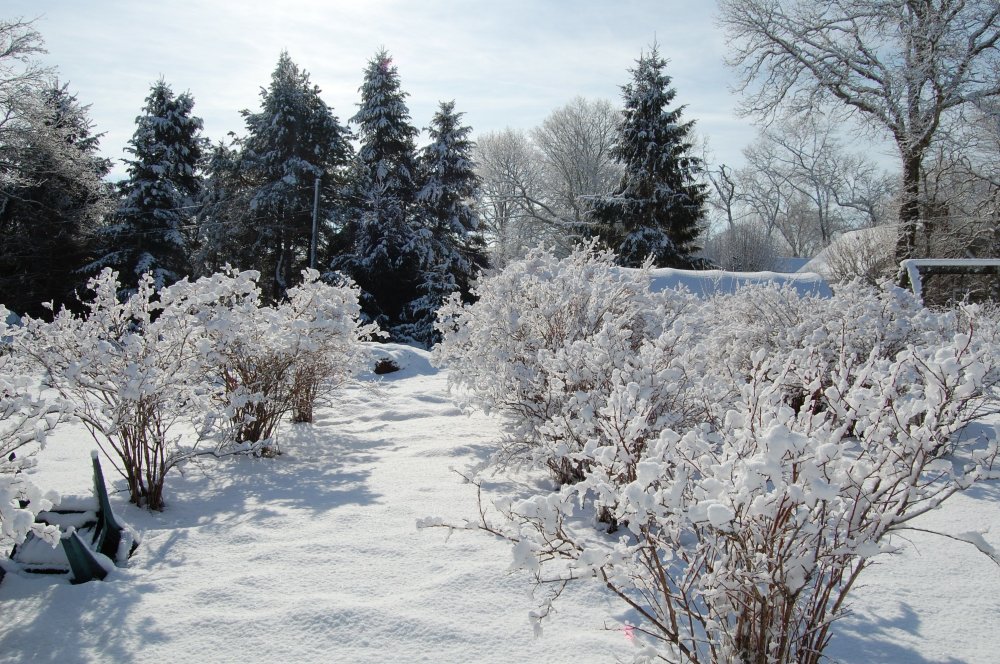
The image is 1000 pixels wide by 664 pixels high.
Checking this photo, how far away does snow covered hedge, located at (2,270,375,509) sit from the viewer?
3.64 metres

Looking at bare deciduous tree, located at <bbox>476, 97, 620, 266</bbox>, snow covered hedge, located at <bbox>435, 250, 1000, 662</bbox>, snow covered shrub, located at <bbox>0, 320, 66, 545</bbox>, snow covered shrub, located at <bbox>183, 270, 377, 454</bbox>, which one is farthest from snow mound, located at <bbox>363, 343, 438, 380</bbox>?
bare deciduous tree, located at <bbox>476, 97, 620, 266</bbox>

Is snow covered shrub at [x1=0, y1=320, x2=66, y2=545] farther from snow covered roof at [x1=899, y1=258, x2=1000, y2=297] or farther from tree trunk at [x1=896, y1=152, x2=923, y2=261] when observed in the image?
tree trunk at [x1=896, y1=152, x2=923, y2=261]

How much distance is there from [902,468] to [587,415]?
1239 millimetres

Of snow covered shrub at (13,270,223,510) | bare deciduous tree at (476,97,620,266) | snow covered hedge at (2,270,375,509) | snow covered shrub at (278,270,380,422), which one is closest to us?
snow covered shrub at (13,270,223,510)

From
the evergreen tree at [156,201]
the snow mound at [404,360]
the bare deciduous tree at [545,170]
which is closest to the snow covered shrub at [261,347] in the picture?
the snow mound at [404,360]

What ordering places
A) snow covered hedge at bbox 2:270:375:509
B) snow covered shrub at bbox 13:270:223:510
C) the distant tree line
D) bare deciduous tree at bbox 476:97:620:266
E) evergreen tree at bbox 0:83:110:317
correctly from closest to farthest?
snow covered shrub at bbox 13:270:223:510, snow covered hedge at bbox 2:270:375:509, evergreen tree at bbox 0:83:110:317, the distant tree line, bare deciduous tree at bbox 476:97:620:266

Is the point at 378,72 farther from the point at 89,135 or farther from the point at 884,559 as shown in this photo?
the point at 884,559

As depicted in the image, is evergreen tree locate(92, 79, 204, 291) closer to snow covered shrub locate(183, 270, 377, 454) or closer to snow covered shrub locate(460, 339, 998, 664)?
snow covered shrub locate(183, 270, 377, 454)

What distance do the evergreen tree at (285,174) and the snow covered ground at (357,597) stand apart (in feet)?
61.6

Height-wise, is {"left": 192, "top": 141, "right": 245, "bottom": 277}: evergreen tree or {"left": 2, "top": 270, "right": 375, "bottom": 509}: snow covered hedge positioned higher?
{"left": 192, "top": 141, "right": 245, "bottom": 277}: evergreen tree

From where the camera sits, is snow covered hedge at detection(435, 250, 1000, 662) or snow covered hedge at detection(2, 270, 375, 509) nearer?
snow covered hedge at detection(435, 250, 1000, 662)

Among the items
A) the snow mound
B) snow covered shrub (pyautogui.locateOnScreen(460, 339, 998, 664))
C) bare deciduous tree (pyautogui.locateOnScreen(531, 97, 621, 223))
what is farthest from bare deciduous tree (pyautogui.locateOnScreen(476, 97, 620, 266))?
snow covered shrub (pyautogui.locateOnScreen(460, 339, 998, 664))

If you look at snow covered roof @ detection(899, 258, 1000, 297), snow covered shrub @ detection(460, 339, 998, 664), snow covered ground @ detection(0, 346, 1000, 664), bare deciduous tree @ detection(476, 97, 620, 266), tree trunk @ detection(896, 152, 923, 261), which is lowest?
snow covered ground @ detection(0, 346, 1000, 664)

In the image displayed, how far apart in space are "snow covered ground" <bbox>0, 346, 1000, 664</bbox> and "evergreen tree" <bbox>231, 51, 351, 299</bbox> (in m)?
18.8
